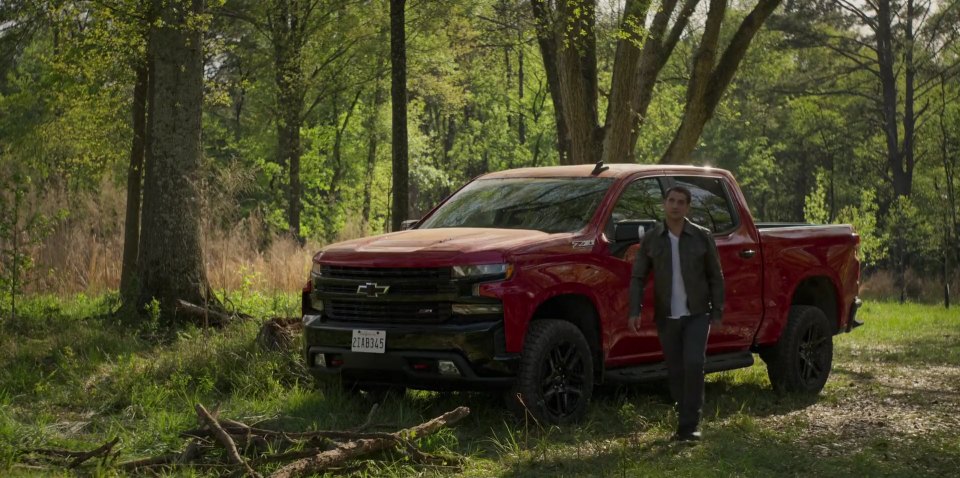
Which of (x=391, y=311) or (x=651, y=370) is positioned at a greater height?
(x=391, y=311)

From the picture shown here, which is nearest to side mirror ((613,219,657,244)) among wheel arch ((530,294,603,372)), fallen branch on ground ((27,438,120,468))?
wheel arch ((530,294,603,372))

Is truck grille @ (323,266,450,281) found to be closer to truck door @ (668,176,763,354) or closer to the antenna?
the antenna

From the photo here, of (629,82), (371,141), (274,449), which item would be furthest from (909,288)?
(274,449)

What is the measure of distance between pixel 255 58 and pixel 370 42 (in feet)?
14.6

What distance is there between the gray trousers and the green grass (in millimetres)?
243

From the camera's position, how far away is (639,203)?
9789 millimetres

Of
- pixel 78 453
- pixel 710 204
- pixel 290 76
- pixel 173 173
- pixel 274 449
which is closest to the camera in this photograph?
pixel 78 453

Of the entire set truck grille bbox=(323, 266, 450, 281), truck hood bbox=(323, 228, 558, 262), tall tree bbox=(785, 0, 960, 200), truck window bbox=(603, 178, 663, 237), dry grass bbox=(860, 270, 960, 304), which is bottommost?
dry grass bbox=(860, 270, 960, 304)

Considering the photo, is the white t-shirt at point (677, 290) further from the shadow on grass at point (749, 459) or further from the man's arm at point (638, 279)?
the shadow on grass at point (749, 459)

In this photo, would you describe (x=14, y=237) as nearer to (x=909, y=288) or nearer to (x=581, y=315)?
(x=581, y=315)

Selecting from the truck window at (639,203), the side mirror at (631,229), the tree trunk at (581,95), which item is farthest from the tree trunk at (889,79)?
the side mirror at (631,229)

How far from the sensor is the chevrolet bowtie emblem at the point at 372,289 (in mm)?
8570

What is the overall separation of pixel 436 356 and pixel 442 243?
32.8 inches

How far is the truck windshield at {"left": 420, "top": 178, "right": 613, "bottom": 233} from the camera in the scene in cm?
941
